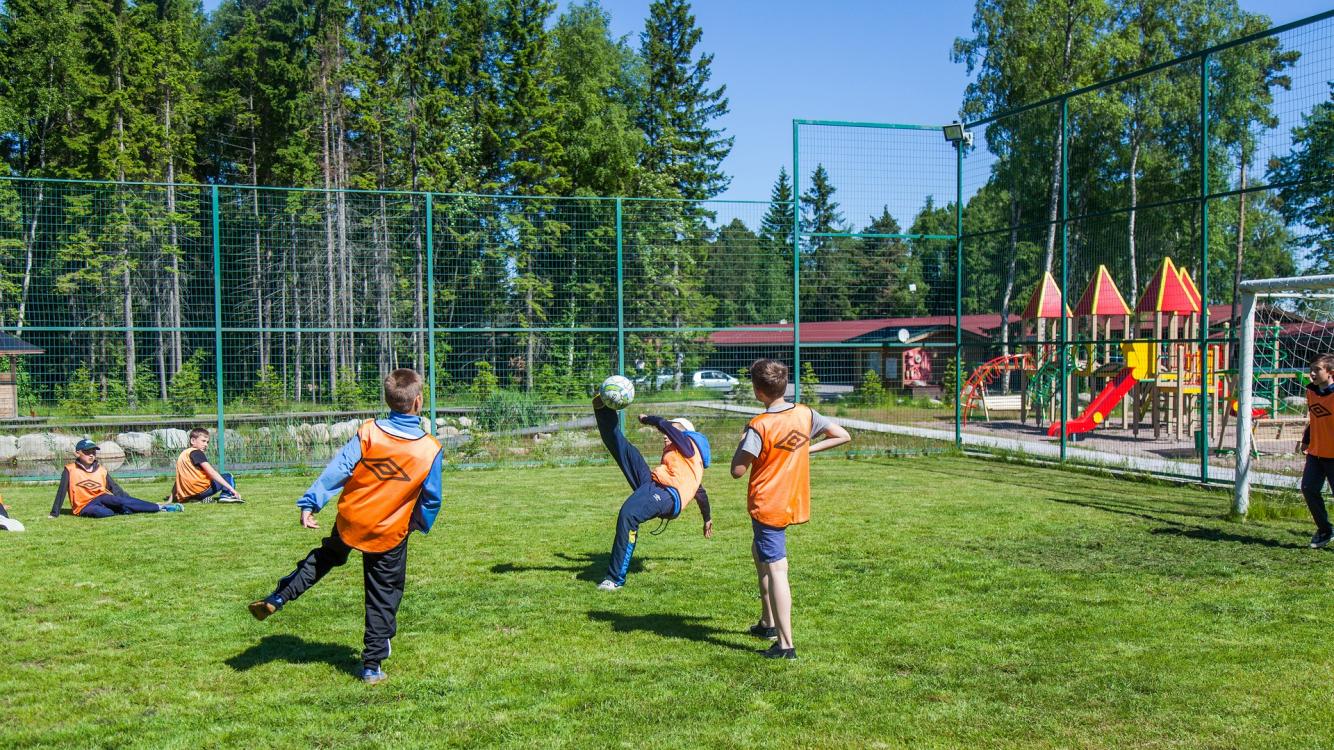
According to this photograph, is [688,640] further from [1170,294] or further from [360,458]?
[1170,294]

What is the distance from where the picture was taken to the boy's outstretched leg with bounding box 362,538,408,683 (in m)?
4.93

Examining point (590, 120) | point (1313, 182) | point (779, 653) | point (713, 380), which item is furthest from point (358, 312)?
point (590, 120)

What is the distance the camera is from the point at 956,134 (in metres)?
16.4

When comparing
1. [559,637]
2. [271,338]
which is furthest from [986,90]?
[559,637]

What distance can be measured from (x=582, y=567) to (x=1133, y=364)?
1601 centimetres

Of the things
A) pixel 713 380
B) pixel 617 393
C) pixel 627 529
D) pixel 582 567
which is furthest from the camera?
pixel 713 380

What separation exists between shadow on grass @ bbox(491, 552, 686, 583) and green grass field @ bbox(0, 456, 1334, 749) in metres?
0.04

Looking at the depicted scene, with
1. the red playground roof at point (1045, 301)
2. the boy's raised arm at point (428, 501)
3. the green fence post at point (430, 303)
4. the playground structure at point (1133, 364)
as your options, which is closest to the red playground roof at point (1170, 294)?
the playground structure at point (1133, 364)

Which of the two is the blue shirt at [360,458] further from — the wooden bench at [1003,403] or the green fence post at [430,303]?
the wooden bench at [1003,403]

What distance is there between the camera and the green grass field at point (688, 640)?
4320 mm

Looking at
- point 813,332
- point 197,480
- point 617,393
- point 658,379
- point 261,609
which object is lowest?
point 197,480

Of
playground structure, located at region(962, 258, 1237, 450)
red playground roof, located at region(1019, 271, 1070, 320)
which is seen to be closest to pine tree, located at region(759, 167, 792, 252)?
playground structure, located at region(962, 258, 1237, 450)

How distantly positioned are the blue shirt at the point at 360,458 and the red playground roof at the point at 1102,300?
60.2ft

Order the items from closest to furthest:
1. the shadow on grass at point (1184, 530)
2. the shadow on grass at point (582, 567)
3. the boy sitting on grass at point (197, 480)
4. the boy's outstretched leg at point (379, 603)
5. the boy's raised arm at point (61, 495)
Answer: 1. the boy's outstretched leg at point (379, 603)
2. the shadow on grass at point (582, 567)
3. the shadow on grass at point (1184, 530)
4. the boy's raised arm at point (61, 495)
5. the boy sitting on grass at point (197, 480)
